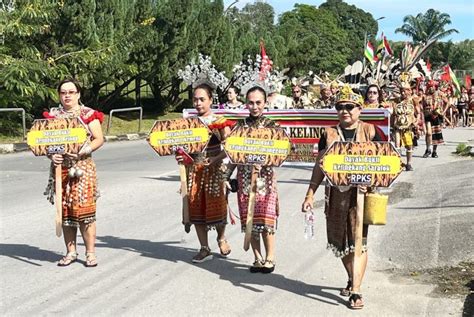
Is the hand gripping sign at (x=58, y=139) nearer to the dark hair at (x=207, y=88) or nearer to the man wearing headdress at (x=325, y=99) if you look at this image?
the dark hair at (x=207, y=88)

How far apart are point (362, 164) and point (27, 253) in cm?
365

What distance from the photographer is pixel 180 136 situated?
625 centimetres

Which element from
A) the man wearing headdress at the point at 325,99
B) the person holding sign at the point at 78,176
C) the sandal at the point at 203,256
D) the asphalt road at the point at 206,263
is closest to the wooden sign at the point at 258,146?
the asphalt road at the point at 206,263

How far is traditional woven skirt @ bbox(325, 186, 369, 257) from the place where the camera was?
16.6 ft

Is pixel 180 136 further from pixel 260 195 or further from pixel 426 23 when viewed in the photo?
pixel 426 23

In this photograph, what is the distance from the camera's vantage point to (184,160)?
20.9 feet

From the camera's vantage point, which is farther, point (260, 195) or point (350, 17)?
point (350, 17)

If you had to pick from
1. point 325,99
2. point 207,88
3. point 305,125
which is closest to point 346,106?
point 207,88

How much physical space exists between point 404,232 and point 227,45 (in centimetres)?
2445

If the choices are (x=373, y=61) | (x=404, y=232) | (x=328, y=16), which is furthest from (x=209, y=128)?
(x=328, y=16)

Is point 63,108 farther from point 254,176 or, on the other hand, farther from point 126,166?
point 126,166

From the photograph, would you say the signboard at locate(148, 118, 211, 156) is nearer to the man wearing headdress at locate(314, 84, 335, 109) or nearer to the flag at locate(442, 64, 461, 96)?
the man wearing headdress at locate(314, 84, 335, 109)

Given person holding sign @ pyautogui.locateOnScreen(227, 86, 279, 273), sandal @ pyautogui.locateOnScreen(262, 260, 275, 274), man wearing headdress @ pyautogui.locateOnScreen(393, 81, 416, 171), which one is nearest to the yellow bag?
person holding sign @ pyautogui.locateOnScreen(227, 86, 279, 273)

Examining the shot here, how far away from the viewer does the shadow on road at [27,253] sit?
21.5ft
